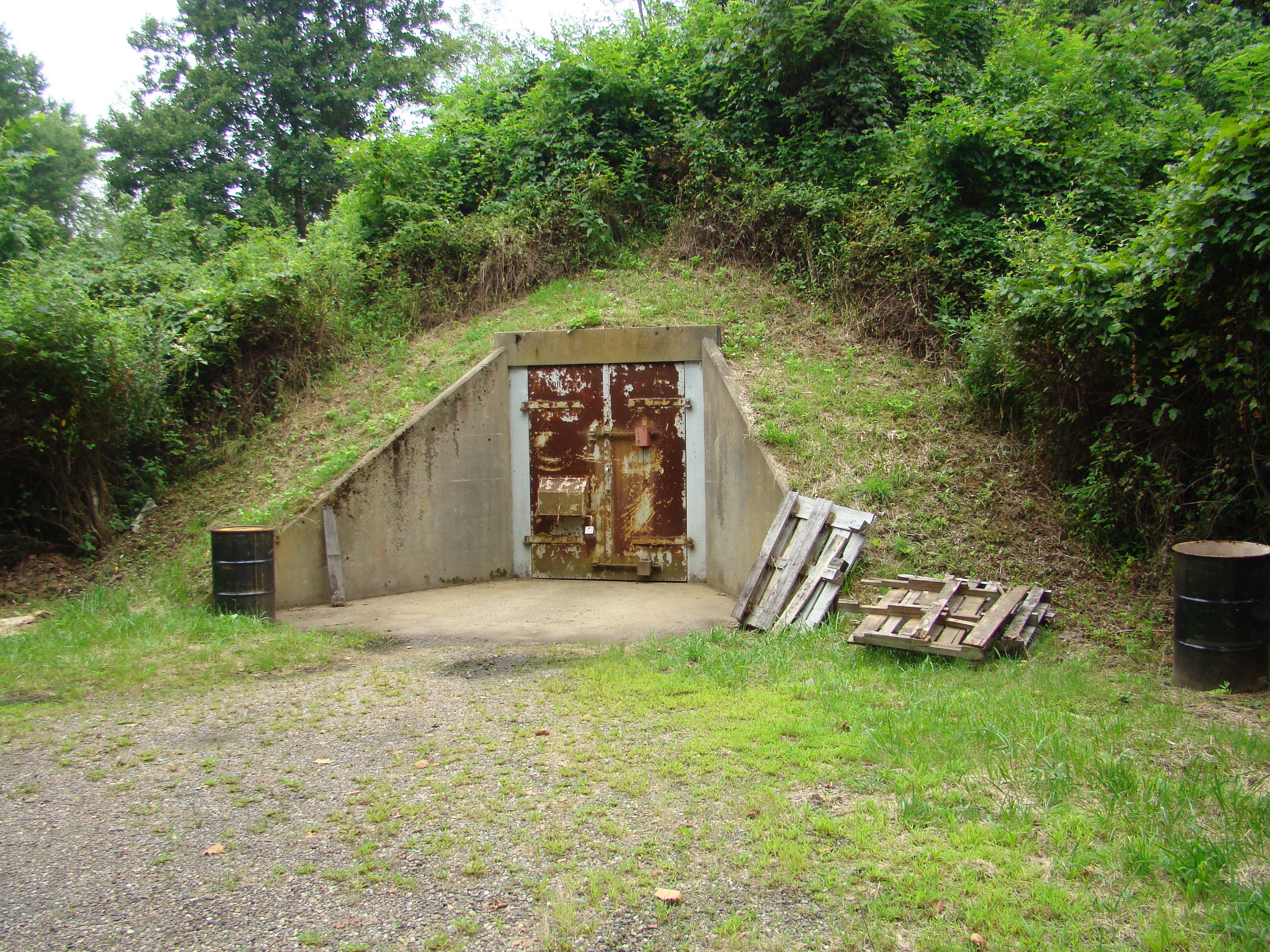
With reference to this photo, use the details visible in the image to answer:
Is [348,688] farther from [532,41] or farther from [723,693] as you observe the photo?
[532,41]

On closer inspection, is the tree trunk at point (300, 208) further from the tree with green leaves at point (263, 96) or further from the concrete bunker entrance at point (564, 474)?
the concrete bunker entrance at point (564, 474)

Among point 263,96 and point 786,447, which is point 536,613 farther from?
point 263,96

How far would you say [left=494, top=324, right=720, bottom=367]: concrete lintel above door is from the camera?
10031 millimetres

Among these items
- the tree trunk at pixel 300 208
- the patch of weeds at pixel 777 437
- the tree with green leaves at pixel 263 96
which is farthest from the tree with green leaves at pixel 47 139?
the patch of weeds at pixel 777 437

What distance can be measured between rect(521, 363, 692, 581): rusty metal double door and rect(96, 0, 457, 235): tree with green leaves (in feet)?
59.1

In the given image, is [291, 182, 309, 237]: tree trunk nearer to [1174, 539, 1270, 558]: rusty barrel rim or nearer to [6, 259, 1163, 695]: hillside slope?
[6, 259, 1163, 695]: hillside slope

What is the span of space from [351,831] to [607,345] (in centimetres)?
725

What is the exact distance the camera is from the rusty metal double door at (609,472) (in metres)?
10.0

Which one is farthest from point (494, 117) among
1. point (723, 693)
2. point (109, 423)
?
point (723, 693)

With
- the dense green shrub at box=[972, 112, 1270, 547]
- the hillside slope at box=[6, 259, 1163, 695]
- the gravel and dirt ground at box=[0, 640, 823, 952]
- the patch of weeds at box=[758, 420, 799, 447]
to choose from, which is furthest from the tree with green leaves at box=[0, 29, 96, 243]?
the dense green shrub at box=[972, 112, 1270, 547]

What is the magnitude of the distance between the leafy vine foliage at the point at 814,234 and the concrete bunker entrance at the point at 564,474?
101 inches

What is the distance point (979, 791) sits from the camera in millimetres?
3646

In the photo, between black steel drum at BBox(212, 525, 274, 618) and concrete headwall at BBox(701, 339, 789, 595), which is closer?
black steel drum at BBox(212, 525, 274, 618)

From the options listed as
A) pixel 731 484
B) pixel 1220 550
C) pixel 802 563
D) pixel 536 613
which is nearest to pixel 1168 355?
pixel 1220 550
